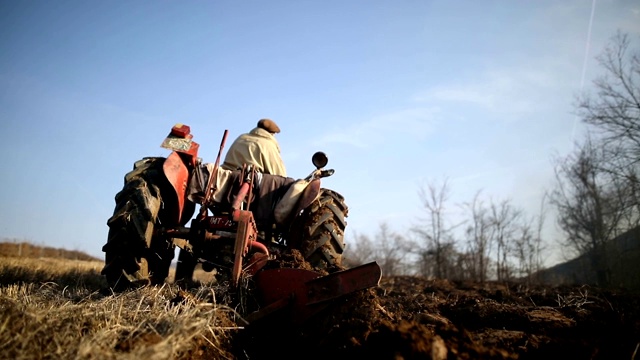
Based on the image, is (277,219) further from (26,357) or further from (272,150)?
(26,357)

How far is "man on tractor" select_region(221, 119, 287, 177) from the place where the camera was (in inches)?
190

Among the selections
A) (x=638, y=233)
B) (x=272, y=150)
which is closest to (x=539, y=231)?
(x=638, y=233)

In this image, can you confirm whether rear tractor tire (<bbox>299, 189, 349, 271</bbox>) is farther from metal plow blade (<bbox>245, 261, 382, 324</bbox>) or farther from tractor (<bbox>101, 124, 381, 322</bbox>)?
metal plow blade (<bbox>245, 261, 382, 324</bbox>)

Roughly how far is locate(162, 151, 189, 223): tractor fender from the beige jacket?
3.54ft

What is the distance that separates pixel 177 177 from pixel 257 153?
4.79 feet

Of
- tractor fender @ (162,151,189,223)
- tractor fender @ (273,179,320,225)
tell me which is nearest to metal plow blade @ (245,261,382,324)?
tractor fender @ (273,179,320,225)

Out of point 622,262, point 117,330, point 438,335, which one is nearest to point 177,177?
point 117,330

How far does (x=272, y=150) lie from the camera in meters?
5.07

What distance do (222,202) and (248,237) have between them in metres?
0.84

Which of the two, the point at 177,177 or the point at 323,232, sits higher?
the point at 177,177

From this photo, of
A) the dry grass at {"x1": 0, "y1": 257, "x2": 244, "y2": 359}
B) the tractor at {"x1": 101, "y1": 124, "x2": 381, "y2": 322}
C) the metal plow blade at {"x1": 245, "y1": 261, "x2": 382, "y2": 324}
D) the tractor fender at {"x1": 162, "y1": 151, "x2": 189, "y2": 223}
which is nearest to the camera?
the dry grass at {"x1": 0, "y1": 257, "x2": 244, "y2": 359}

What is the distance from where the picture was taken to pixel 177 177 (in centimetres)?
354

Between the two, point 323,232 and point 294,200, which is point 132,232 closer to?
point 294,200

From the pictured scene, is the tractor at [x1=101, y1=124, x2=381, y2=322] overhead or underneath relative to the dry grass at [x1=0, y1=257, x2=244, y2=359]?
overhead
